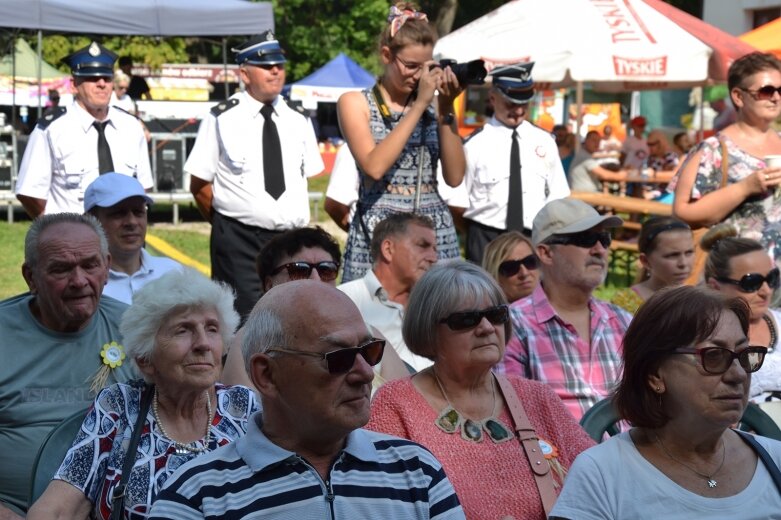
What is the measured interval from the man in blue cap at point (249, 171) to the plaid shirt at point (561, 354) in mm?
2756

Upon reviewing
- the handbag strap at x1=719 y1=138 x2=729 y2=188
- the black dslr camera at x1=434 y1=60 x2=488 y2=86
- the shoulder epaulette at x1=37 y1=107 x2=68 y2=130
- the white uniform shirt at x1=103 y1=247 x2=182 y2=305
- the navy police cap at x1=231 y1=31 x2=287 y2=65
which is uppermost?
the navy police cap at x1=231 y1=31 x2=287 y2=65

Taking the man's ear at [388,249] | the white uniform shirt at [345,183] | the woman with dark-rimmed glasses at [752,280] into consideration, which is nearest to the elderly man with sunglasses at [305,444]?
the man's ear at [388,249]

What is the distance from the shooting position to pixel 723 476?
10.2ft

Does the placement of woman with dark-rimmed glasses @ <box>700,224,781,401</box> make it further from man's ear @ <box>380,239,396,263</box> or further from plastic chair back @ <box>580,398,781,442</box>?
man's ear @ <box>380,239,396,263</box>

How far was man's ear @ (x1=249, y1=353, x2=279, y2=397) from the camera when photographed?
2793 mm

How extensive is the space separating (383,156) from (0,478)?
8.03 ft

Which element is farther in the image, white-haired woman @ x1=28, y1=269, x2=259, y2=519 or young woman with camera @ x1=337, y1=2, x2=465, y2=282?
young woman with camera @ x1=337, y1=2, x2=465, y2=282

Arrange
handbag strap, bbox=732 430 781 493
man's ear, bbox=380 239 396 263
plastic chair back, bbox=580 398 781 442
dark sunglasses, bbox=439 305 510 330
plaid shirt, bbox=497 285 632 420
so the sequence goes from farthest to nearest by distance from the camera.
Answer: man's ear, bbox=380 239 396 263, plaid shirt, bbox=497 285 632 420, plastic chair back, bbox=580 398 781 442, dark sunglasses, bbox=439 305 510 330, handbag strap, bbox=732 430 781 493

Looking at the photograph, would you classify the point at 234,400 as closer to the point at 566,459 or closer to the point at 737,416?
the point at 566,459

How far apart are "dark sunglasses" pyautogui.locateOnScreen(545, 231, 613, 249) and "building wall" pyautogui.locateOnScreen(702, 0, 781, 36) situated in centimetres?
2376

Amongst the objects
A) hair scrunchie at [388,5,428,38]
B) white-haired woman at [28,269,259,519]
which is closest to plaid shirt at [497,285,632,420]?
white-haired woman at [28,269,259,519]

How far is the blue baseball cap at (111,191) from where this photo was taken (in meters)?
5.75

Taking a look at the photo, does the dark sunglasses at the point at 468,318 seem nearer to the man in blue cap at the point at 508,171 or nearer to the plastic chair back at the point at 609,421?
the plastic chair back at the point at 609,421

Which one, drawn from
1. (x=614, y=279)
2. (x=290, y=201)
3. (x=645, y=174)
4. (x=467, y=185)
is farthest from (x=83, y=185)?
(x=645, y=174)
